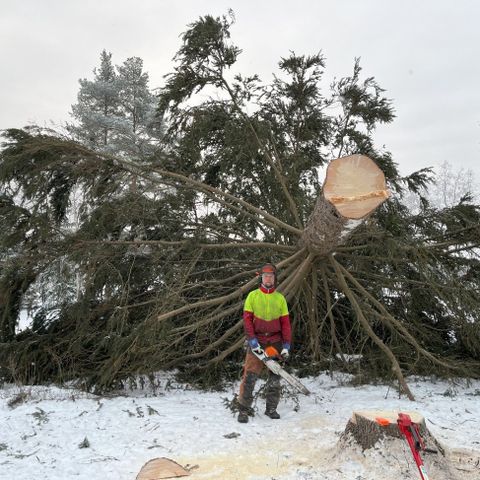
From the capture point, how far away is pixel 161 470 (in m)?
3.19

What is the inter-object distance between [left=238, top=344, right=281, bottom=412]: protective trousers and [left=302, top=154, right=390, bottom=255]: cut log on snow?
1.55 m

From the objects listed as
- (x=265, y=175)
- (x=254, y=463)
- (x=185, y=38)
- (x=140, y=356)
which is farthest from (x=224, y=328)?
(x=185, y=38)

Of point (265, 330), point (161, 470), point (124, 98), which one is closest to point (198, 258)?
point (265, 330)

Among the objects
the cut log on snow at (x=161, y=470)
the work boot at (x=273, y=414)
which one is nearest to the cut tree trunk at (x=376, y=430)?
the work boot at (x=273, y=414)

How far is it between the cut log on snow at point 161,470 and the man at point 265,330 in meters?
1.20

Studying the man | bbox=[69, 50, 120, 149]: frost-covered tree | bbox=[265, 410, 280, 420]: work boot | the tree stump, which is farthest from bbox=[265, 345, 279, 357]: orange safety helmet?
bbox=[69, 50, 120, 149]: frost-covered tree

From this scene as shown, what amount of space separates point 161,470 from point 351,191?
8.75 feet

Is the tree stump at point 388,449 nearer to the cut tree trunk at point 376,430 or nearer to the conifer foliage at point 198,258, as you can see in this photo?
the cut tree trunk at point 376,430

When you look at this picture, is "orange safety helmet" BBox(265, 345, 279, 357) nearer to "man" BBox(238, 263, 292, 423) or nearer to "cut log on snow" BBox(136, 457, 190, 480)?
"man" BBox(238, 263, 292, 423)

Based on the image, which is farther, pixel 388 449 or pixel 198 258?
pixel 198 258

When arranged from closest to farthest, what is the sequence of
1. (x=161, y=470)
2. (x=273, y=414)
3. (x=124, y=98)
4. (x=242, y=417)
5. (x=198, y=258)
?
1. (x=161, y=470)
2. (x=242, y=417)
3. (x=273, y=414)
4. (x=198, y=258)
5. (x=124, y=98)

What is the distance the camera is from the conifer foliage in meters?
5.48

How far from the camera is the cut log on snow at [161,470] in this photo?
3.11m

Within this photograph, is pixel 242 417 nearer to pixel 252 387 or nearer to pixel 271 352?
pixel 252 387
